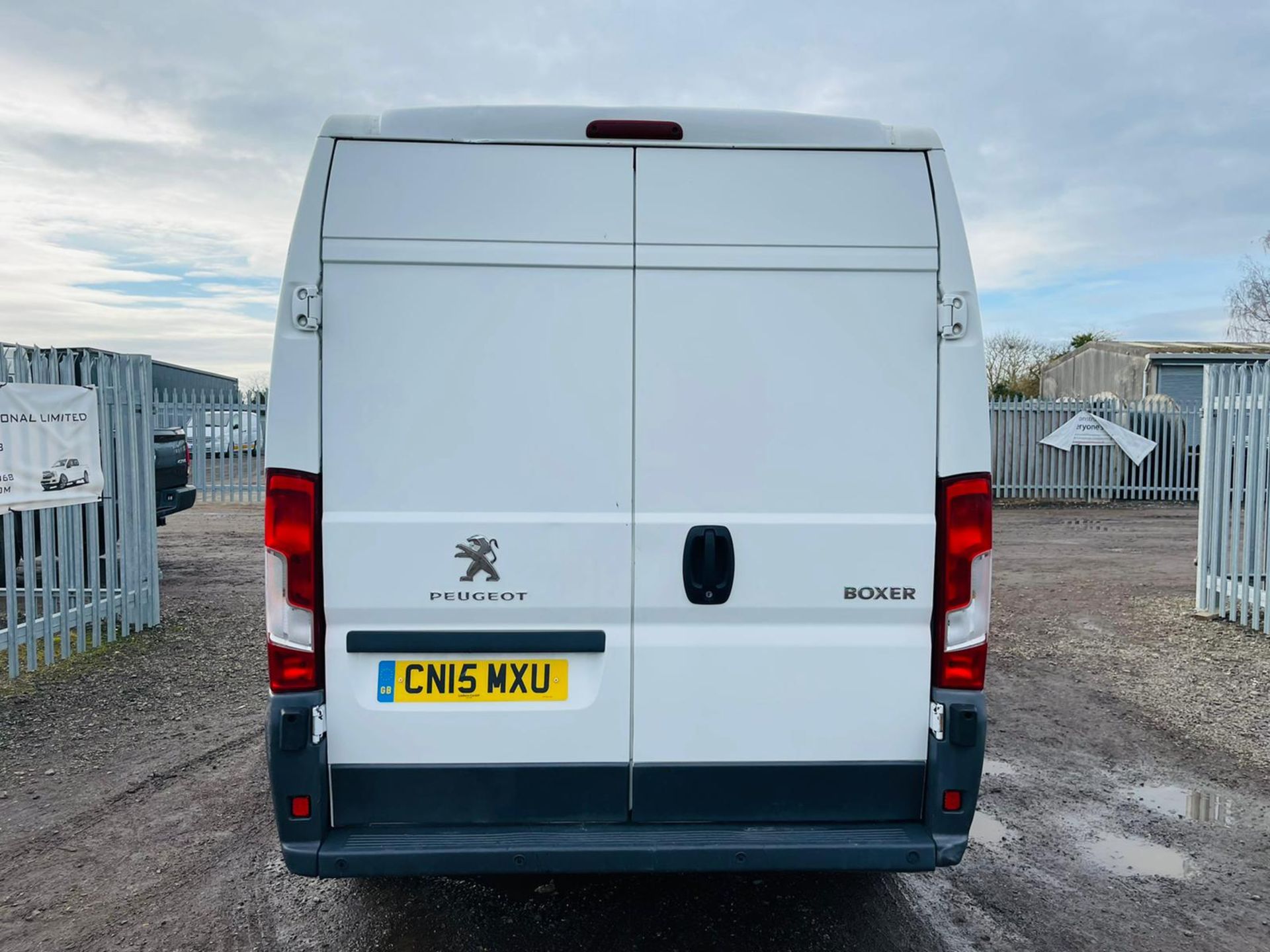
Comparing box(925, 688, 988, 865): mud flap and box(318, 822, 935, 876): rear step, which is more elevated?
box(925, 688, 988, 865): mud flap

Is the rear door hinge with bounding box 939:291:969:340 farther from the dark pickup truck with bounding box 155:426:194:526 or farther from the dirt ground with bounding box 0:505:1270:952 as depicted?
the dark pickup truck with bounding box 155:426:194:526

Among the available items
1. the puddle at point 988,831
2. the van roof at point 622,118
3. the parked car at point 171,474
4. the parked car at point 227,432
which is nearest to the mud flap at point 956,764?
the puddle at point 988,831

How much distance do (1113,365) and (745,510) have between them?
30897 mm

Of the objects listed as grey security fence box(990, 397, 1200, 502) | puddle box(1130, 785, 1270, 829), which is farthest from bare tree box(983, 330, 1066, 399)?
puddle box(1130, 785, 1270, 829)

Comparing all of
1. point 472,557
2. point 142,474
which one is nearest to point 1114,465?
point 142,474

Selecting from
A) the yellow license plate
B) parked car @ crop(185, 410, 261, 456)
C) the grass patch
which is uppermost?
parked car @ crop(185, 410, 261, 456)

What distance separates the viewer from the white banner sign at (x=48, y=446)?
6.24 metres

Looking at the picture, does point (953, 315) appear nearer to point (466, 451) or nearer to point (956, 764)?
point (956, 764)

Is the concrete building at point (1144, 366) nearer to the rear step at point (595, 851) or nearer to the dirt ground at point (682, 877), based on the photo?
the dirt ground at point (682, 877)

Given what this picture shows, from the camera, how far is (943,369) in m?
2.91

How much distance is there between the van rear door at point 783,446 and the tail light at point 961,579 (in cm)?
4

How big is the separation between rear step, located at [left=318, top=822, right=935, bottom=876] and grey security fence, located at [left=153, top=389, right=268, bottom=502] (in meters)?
16.9

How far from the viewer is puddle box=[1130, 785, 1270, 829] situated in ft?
14.7

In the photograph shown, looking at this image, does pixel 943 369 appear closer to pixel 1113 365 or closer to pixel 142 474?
pixel 142 474
